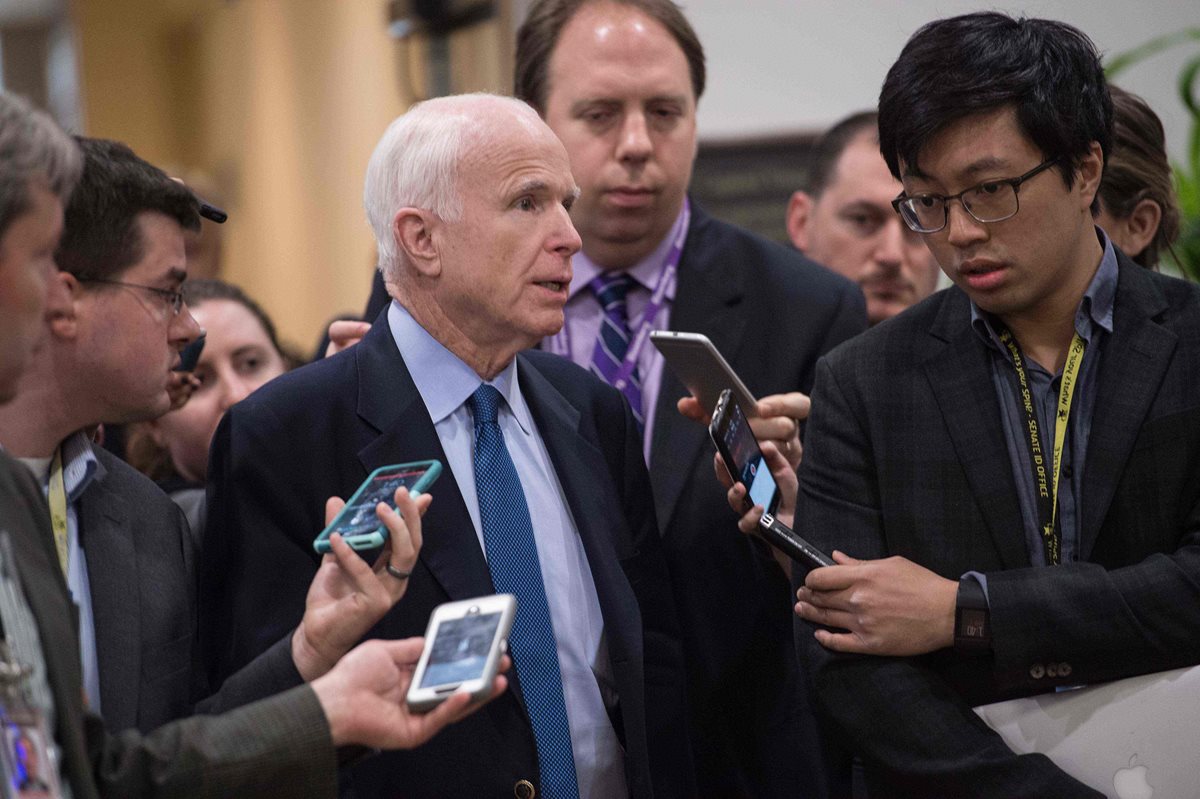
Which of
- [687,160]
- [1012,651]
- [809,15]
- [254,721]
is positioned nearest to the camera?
[254,721]

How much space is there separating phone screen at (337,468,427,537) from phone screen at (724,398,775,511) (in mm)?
584

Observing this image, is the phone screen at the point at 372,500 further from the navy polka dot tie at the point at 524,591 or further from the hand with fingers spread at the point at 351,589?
the navy polka dot tie at the point at 524,591

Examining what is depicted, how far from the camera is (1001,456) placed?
2387mm

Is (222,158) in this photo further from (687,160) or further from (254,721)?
(254,721)

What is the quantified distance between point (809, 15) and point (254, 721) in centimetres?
422

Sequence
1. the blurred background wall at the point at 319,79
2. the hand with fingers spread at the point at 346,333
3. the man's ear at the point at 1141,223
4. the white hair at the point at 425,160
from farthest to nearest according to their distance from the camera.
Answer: the blurred background wall at the point at 319,79
the man's ear at the point at 1141,223
the hand with fingers spread at the point at 346,333
the white hair at the point at 425,160

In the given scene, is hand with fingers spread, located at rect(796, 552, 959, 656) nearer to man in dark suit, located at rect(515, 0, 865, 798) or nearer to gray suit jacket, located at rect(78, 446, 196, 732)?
man in dark suit, located at rect(515, 0, 865, 798)

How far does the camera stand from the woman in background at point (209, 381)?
11.7ft

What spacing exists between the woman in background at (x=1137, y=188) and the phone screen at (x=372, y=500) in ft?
5.64

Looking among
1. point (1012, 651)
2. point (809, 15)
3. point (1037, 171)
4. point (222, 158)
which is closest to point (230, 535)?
point (1012, 651)

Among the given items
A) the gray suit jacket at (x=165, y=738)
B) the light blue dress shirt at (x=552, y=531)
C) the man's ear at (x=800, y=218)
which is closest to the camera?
the gray suit jacket at (x=165, y=738)

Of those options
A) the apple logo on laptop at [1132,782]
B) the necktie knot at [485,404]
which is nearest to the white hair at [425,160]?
the necktie knot at [485,404]

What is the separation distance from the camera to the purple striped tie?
10.5ft

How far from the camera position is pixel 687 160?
3400 mm
